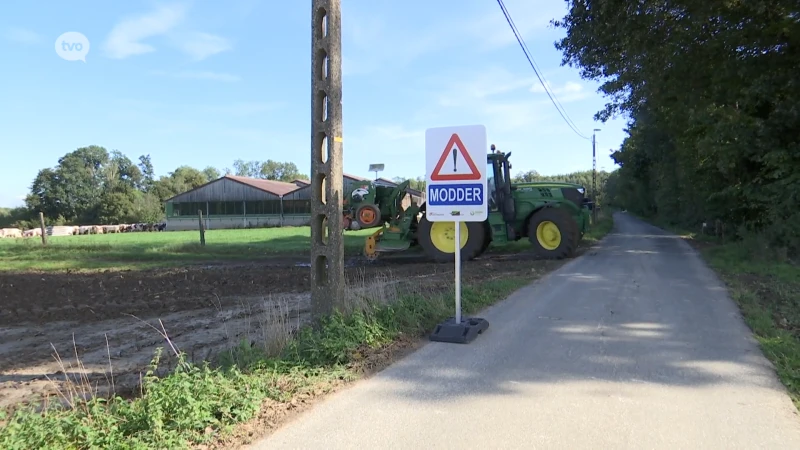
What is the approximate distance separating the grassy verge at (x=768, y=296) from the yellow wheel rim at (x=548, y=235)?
399cm

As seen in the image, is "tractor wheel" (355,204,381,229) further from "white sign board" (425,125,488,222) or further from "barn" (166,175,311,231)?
"barn" (166,175,311,231)

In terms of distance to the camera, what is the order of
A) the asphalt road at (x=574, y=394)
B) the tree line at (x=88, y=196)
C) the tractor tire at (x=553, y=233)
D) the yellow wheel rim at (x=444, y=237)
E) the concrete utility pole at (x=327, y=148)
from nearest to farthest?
the asphalt road at (x=574, y=394), the concrete utility pole at (x=327, y=148), the tractor tire at (x=553, y=233), the yellow wheel rim at (x=444, y=237), the tree line at (x=88, y=196)

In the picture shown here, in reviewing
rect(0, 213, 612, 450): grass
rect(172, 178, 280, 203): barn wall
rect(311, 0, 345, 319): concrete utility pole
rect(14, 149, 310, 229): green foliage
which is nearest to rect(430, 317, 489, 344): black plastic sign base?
rect(0, 213, 612, 450): grass

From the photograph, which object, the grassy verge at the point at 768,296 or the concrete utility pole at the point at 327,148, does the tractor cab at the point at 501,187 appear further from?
the concrete utility pole at the point at 327,148

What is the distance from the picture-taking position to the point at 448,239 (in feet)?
53.5

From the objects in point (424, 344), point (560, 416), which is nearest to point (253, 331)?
point (424, 344)

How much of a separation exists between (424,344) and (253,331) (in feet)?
8.44

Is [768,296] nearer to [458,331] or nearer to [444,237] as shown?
[458,331]

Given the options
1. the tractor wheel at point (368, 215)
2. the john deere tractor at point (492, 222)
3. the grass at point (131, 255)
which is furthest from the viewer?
the grass at point (131, 255)

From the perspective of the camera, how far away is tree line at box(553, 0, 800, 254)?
1395 cm

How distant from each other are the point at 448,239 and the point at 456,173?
9625 mm

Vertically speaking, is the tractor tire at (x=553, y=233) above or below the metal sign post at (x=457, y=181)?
below

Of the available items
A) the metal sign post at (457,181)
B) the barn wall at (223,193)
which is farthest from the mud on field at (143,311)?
the barn wall at (223,193)

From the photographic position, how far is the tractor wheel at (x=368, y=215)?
16.4m
